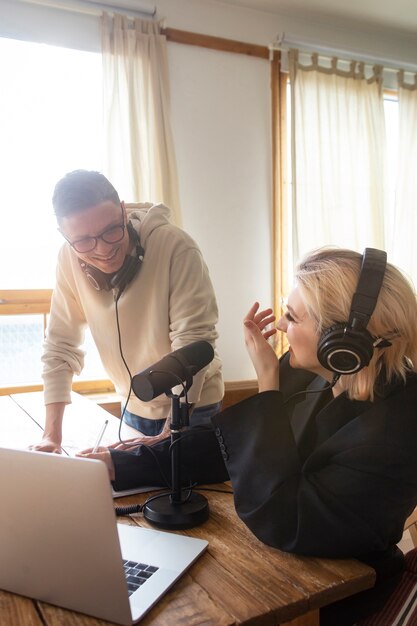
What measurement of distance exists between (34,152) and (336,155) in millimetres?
1890

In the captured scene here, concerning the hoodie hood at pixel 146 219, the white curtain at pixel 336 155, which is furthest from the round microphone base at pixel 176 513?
the white curtain at pixel 336 155

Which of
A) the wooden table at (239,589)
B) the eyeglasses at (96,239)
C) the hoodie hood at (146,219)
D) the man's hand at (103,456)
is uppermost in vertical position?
the hoodie hood at (146,219)

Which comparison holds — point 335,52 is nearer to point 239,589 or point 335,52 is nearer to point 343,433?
point 343,433

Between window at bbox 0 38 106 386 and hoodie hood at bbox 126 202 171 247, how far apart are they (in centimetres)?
131

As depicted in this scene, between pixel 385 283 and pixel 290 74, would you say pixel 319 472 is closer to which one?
pixel 385 283

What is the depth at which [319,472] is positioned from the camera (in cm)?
101

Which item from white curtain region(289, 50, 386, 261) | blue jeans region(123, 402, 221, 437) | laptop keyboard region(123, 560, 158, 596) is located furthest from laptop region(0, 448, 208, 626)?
white curtain region(289, 50, 386, 261)

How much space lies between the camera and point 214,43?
3.37 meters

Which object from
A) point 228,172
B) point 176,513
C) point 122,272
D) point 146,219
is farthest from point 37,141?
point 176,513

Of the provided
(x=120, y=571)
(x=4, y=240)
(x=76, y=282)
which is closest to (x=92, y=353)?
(x=4, y=240)

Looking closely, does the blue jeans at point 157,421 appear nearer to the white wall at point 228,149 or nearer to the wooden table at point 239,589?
the wooden table at point 239,589

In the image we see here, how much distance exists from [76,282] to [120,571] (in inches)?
47.6

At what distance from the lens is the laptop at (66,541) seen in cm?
71

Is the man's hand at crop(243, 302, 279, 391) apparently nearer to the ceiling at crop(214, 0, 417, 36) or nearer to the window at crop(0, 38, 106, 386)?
the window at crop(0, 38, 106, 386)
